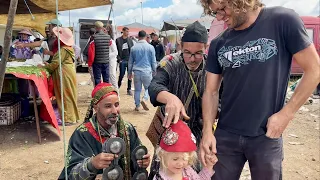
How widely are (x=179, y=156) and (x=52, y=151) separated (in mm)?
3223

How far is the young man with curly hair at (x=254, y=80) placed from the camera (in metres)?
1.73

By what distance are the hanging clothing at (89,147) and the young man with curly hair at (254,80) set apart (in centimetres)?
61

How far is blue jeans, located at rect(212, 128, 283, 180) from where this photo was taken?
191 centimetres

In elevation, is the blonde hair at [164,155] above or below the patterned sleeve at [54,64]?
below

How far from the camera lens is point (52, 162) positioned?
4348 millimetres

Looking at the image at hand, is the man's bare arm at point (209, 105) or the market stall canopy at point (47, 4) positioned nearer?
the man's bare arm at point (209, 105)

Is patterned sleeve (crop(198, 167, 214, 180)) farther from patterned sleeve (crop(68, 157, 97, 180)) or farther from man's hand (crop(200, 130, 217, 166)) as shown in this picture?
patterned sleeve (crop(68, 157, 97, 180))

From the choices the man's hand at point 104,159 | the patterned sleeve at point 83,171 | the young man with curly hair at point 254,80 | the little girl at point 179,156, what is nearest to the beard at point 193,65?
the young man with curly hair at point 254,80

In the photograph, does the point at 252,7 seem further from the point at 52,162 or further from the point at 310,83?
the point at 52,162

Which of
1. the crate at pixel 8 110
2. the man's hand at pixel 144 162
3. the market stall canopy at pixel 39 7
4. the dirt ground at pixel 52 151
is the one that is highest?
the market stall canopy at pixel 39 7

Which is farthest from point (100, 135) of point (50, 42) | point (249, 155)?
point (50, 42)

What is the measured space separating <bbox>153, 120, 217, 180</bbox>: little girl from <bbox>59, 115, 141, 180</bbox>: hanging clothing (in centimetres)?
25

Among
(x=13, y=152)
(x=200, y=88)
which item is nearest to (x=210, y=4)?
(x=200, y=88)

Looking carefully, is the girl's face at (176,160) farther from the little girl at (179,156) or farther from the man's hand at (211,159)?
the man's hand at (211,159)
